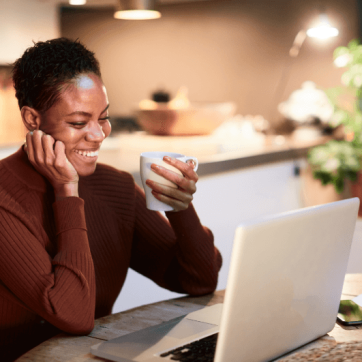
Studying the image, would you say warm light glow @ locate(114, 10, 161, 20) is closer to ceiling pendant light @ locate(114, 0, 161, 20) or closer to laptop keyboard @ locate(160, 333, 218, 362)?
ceiling pendant light @ locate(114, 0, 161, 20)

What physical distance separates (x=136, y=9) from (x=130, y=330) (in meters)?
1.27

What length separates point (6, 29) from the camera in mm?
3703

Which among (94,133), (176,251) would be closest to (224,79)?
(176,251)

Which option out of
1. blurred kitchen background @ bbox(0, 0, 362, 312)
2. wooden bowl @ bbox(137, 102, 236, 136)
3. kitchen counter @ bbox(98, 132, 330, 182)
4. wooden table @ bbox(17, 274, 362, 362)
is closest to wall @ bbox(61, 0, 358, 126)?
blurred kitchen background @ bbox(0, 0, 362, 312)

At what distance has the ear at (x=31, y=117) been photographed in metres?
1.02

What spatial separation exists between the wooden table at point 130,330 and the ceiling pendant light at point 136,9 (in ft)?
3.69

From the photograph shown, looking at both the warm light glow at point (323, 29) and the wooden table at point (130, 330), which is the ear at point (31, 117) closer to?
the wooden table at point (130, 330)

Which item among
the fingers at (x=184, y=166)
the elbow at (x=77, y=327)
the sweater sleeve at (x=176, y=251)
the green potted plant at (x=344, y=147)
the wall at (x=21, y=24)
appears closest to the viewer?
the elbow at (x=77, y=327)

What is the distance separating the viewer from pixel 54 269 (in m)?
0.93

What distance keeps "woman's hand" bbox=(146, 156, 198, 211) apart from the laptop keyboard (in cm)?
31

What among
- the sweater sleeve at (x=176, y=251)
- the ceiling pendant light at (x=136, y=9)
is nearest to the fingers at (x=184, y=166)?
the sweater sleeve at (x=176, y=251)

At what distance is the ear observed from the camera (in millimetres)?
1015

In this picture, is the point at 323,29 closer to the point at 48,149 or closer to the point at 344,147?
the point at 344,147

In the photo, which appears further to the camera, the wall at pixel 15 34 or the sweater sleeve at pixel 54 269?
the wall at pixel 15 34
